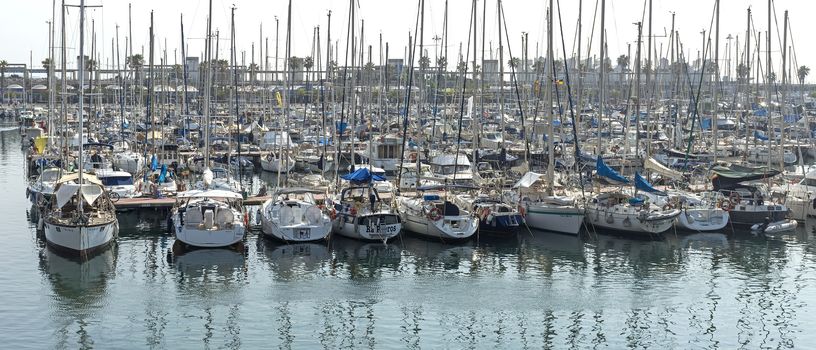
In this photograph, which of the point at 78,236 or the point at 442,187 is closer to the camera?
the point at 78,236

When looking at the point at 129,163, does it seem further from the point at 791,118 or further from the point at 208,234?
the point at 791,118

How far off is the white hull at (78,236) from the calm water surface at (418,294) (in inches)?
28.6

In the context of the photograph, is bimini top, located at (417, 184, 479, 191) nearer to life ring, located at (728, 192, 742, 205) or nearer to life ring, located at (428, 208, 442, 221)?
life ring, located at (428, 208, 442, 221)

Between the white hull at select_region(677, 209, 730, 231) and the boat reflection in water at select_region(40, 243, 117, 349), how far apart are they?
93.7 feet

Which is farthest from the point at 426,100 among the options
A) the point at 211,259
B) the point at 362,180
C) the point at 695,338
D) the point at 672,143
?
the point at 695,338

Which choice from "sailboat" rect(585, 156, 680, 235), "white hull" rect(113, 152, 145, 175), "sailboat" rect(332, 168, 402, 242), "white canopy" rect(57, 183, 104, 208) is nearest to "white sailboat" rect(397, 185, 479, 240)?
"sailboat" rect(332, 168, 402, 242)

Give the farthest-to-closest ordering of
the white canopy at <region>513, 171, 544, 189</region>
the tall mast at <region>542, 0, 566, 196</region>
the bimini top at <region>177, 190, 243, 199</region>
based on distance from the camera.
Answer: the white canopy at <region>513, 171, 544, 189</region>
the tall mast at <region>542, 0, 566, 196</region>
the bimini top at <region>177, 190, 243, 199</region>

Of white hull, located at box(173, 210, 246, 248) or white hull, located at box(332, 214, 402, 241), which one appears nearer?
white hull, located at box(173, 210, 246, 248)

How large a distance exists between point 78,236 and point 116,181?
47.0 feet

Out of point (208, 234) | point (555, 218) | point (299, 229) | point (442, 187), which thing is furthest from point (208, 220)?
point (555, 218)

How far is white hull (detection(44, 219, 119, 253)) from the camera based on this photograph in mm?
43125

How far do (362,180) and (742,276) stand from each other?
1952 cm

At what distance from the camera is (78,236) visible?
43.1 meters

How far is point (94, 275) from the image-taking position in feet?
135
